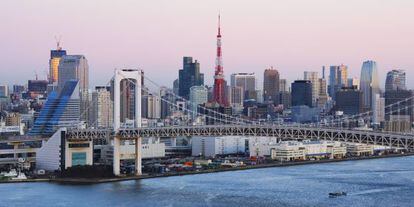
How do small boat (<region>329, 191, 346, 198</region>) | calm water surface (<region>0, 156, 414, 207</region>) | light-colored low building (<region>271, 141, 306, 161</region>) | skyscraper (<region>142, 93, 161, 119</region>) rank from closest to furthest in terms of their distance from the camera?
calm water surface (<region>0, 156, 414, 207</region>) < small boat (<region>329, 191, 346, 198</region>) < light-colored low building (<region>271, 141, 306, 161</region>) < skyscraper (<region>142, 93, 161, 119</region>)

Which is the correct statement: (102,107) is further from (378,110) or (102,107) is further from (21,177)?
(378,110)

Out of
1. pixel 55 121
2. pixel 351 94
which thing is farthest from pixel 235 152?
pixel 351 94

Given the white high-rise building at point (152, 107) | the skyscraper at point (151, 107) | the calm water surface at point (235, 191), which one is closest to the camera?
Result: the calm water surface at point (235, 191)

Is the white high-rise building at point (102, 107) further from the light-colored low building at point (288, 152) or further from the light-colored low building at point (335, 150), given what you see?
the light-colored low building at point (288, 152)

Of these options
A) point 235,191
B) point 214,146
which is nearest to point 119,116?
point 235,191

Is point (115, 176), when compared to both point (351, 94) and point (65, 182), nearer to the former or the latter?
point (65, 182)

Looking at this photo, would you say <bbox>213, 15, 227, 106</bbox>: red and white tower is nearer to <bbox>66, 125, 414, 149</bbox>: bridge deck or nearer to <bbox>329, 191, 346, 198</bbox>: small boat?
<bbox>66, 125, 414, 149</bbox>: bridge deck

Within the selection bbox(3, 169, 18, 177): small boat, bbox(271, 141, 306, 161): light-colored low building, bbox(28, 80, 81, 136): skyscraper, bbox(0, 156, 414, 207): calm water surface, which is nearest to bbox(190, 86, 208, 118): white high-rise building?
bbox(28, 80, 81, 136): skyscraper

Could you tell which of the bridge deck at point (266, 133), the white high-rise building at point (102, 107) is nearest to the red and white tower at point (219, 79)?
the white high-rise building at point (102, 107)
